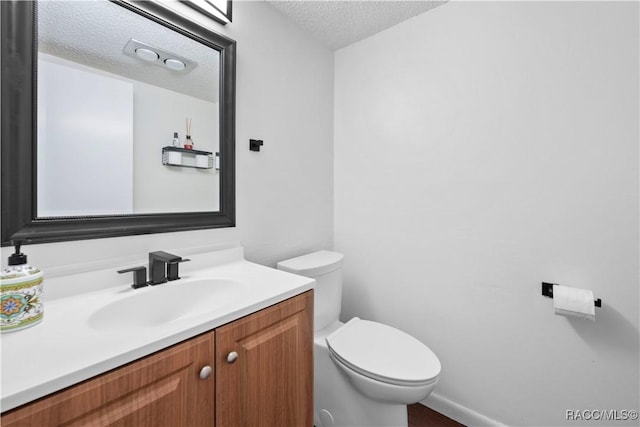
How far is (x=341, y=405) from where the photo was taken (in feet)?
4.13

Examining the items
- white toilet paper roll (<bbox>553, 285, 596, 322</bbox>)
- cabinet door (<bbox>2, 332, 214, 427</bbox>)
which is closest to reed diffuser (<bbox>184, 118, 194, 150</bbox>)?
cabinet door (<bbox>2, 332, 214, 427</bbox>)

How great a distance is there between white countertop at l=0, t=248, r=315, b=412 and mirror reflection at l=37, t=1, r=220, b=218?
30 centimetres

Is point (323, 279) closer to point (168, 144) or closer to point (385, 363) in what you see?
point (385, 363)

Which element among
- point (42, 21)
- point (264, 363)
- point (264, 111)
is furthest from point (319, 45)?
point (264, 363)

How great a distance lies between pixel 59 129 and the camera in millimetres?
856

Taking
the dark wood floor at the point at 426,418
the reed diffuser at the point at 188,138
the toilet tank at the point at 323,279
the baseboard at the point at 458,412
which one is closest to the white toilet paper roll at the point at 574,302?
the baseboard at the point at 458,412

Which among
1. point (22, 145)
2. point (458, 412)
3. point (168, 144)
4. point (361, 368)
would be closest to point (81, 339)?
point (22, 145)

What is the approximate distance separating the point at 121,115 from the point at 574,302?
1.86 meters

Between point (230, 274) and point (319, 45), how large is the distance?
1.56 m

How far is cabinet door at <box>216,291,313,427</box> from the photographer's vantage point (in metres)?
0.73

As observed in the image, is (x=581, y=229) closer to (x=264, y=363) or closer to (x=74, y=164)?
(x=264, y=363)

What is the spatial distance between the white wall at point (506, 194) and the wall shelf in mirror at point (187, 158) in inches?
38.5

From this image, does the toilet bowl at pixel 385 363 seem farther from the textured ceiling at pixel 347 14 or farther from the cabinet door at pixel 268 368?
the textured ceiling at pixel 347 14

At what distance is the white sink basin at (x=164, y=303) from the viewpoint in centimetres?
82
